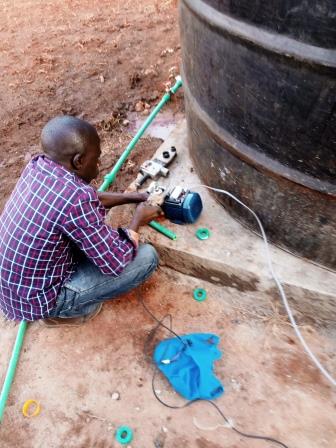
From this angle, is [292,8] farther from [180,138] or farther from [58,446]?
[58,446]

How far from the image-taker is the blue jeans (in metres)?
2.02

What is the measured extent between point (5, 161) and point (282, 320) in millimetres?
2501

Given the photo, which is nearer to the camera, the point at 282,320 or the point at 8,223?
the point at 8,223

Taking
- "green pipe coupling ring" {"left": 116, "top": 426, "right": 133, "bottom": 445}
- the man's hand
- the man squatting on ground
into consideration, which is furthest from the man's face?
"green pipe coupling ring" {"left": 116, "top": 426, "right": 133, "bottom": 445}

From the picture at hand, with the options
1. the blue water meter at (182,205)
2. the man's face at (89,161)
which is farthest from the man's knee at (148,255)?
the man's face at (89,161)

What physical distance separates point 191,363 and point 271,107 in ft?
4.00

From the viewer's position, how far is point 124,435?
1.81m

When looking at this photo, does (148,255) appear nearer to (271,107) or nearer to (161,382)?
(161,382)

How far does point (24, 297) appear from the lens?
1.88m

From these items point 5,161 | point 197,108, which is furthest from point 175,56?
point 197,108

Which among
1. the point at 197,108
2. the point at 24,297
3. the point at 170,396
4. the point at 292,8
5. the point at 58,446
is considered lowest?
the point at 58,446

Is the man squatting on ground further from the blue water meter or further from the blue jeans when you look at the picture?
the blue water meter

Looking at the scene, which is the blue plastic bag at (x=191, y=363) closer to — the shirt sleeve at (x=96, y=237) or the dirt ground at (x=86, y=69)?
the shirt sleeve at (x=96, y=237)

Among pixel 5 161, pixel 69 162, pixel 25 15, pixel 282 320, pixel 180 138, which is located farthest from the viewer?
pixel 25 15
